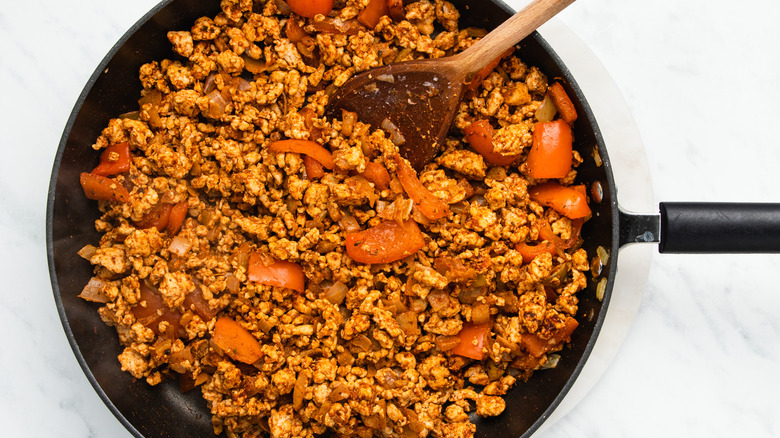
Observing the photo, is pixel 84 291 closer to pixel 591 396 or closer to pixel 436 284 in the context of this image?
pixel 436 284

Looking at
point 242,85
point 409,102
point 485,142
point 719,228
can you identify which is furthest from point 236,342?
point 719,228

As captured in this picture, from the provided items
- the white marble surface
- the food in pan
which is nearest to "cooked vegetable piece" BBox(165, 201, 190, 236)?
the food in pan

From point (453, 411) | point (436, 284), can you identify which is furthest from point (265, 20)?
point (453, 411)

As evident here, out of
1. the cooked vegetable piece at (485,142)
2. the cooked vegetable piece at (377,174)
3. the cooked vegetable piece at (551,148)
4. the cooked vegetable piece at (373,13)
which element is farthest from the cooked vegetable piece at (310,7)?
the cooked vegetable piece at (551,148)

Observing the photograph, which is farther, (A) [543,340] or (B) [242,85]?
(B) [242,85]

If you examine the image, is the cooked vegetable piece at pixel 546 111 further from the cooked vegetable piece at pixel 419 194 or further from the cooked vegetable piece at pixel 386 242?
the cooked vegetable piece at pixel 386 242

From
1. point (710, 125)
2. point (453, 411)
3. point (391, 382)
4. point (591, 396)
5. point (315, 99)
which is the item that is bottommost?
point (591, 396)

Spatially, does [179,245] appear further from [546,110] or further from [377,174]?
[546,110]
